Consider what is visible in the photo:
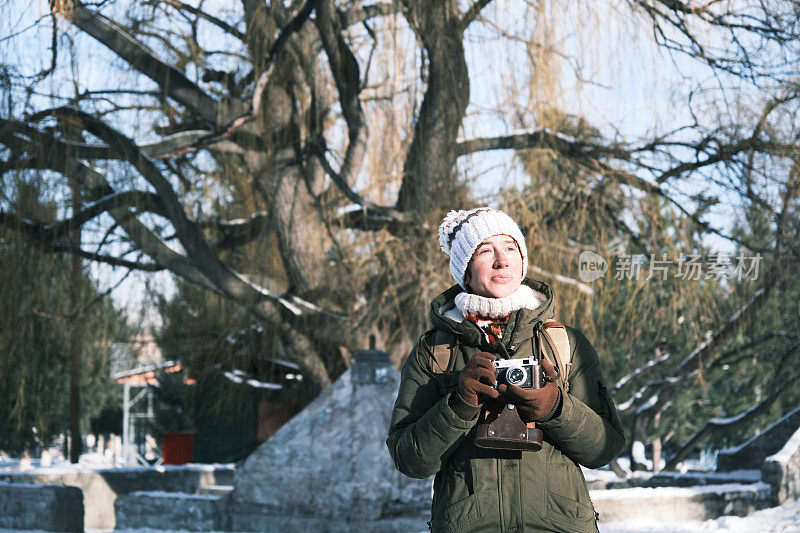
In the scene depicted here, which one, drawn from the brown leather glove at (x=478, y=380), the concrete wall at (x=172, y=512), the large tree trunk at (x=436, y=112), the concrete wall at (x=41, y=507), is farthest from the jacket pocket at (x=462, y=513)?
the concrete wall at (x=41, y=507)

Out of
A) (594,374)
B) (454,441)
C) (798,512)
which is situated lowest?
(798,512)

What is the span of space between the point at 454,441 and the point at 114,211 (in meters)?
7.57

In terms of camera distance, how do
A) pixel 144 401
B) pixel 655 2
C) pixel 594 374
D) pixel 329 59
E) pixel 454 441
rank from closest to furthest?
pixel 454 441, pixel 594 374, pixel 655 2, pixel 329 59, pixel 144 401

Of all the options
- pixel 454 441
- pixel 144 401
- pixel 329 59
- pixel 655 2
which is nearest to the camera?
pixel 454 441

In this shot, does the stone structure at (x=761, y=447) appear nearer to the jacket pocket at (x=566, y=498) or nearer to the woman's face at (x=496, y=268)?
the jacket pocket at (x=566, y=498)

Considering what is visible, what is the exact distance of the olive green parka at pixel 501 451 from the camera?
204 centimetres

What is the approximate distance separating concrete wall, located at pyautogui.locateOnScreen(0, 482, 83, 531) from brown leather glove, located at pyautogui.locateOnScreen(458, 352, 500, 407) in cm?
716

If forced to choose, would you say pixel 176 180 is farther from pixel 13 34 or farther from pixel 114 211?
pixel 13 34

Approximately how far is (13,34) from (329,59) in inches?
114

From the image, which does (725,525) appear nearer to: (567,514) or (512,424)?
(567,514)

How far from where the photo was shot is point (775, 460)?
8102 millimetres

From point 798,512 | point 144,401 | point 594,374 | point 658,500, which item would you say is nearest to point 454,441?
point 594,374

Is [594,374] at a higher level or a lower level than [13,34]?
lower

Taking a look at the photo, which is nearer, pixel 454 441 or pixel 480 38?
pixel 454 441
